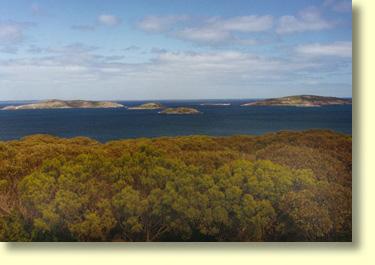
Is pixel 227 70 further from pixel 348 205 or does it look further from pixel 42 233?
pixel 42 233

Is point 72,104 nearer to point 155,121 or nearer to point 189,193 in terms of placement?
point 155,121

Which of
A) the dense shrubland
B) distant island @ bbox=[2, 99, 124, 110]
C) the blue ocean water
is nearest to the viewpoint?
the dense shrubland

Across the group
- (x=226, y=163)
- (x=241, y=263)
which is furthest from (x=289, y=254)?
(x=226, y=163)

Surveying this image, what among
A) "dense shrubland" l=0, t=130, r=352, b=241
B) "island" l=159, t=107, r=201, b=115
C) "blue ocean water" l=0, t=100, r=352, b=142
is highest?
"island" l=159, t=107, r=201, b=115

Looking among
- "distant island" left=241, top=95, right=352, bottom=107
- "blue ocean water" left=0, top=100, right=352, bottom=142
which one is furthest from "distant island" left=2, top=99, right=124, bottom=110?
"distant island" left=241, top=95, right=352, bottom=107

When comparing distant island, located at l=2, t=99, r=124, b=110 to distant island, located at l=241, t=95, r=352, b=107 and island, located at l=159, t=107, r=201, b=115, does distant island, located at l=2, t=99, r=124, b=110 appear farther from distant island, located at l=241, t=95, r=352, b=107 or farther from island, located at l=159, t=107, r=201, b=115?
distant island, located at l=241, t=95, r=352, b=107

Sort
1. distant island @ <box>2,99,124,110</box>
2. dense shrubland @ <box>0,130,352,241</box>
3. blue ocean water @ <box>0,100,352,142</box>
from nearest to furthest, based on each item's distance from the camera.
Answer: dense shrubland @ <box>0,130,352,241</box> → blue ocean water @ <box>0,100,352,142</box> → distant island @ <box>2,99,124,110</box>

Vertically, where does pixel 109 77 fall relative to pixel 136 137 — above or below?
above

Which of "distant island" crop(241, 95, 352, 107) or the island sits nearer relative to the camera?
"distant island" crop(241, 95, 352, 107)
